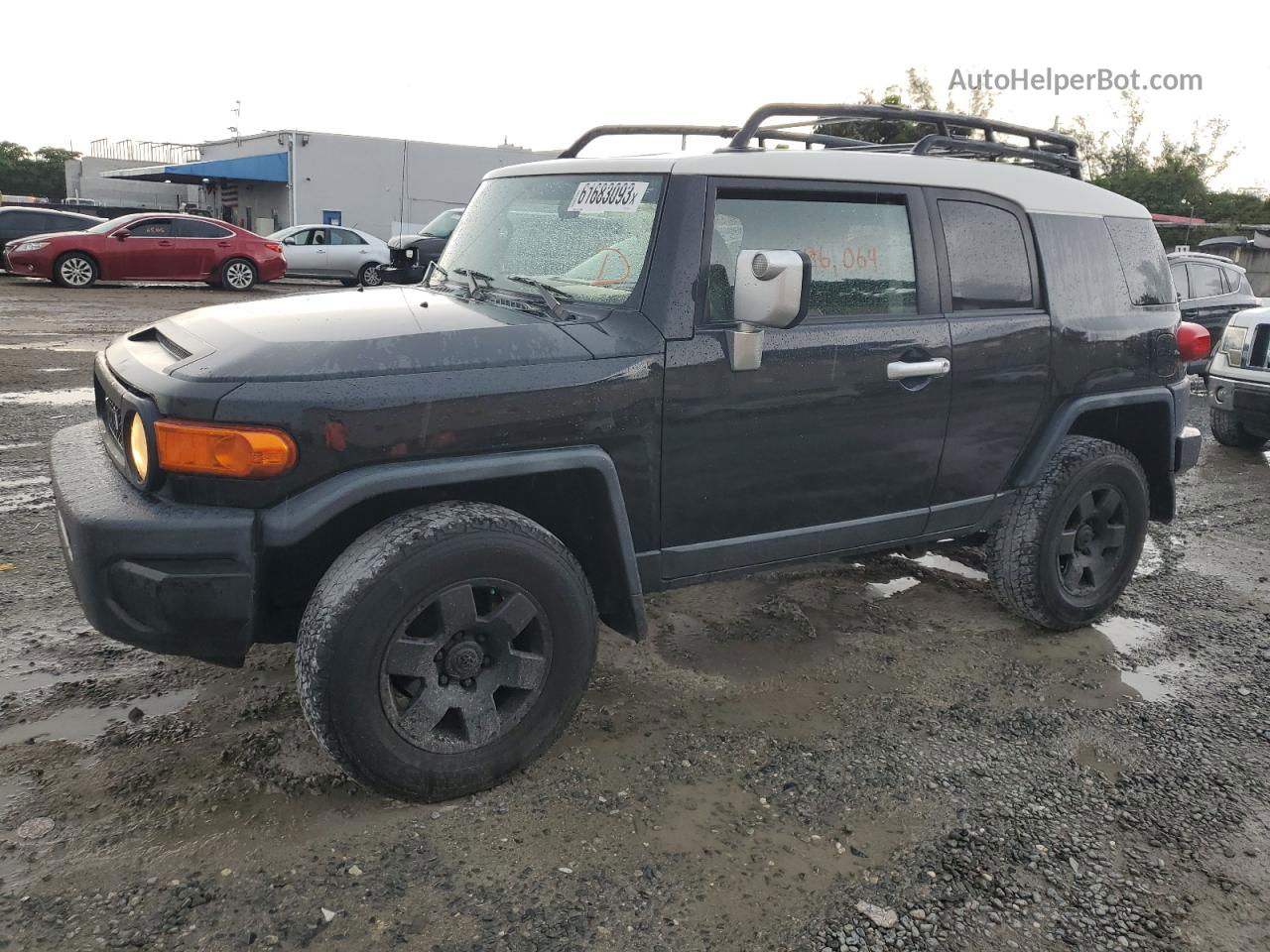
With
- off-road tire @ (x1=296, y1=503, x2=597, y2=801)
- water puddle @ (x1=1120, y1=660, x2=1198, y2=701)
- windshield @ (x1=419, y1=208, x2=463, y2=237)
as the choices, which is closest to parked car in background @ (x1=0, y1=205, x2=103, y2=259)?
windshield @ (x1=419, y1=208, x2=463, y2=237)

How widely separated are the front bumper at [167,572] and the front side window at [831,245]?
5.27 ft

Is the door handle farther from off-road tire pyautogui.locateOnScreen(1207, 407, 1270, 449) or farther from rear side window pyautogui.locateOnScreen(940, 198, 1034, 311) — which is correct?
off-road tire pyautogui.locateOnScreen(1207, 407, 1270, 449)

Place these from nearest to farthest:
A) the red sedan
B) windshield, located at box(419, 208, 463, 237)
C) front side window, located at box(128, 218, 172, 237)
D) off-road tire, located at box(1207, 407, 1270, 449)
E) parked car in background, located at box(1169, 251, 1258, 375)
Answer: off-road tire, located at box(1207, 407, 1270, 449) < parked car in background, located at box(1169, 251, 1258, 375) < the red sedan < front side window, located at box(128, 218, 172, 237) < windshield, located at box(419, 208, 463, 237)

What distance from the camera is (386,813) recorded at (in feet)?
9.23

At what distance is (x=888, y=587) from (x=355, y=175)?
105 feet

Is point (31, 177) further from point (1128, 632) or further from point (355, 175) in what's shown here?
point (1128, 632)

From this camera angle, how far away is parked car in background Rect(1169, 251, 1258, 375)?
11.3 meters

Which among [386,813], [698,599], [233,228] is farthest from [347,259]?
[386,813]

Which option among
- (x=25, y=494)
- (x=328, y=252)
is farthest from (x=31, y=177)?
(x=25, y=494)

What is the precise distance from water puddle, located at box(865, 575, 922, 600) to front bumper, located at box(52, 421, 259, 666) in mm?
3024

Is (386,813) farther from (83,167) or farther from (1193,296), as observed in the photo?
(83,167)

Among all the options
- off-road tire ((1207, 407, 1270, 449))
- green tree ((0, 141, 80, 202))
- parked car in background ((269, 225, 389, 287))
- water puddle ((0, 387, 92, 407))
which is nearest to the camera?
water puddle ((0, 387, 92, 407))

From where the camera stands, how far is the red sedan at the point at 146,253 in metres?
16.3

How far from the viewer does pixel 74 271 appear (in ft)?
54.1
